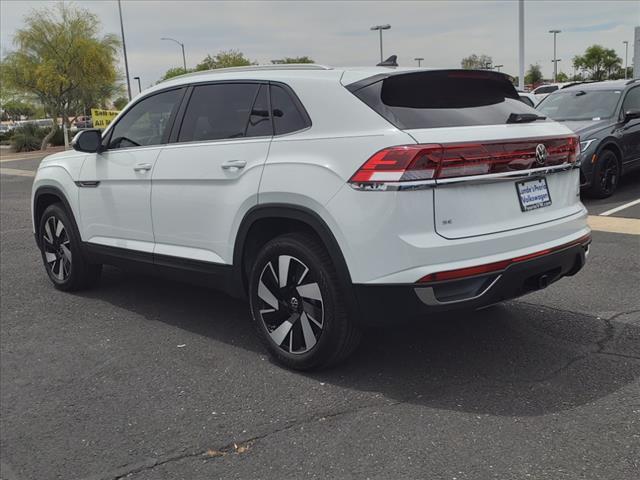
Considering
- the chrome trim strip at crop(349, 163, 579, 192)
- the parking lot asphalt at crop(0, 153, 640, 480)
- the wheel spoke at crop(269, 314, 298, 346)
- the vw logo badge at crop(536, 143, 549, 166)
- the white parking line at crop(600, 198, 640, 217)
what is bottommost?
the parking lot asphalt at crop(0, 153, 640, 480)

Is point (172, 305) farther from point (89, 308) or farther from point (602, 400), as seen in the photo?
point (602, 400)

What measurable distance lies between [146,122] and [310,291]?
216 cm

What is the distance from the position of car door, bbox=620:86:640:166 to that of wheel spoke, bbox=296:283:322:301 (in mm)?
8058

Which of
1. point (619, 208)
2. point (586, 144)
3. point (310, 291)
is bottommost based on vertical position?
point (619, 208)

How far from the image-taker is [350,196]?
3.34 meters

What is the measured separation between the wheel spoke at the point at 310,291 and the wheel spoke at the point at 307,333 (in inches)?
5.1

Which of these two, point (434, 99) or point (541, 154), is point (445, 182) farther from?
point (541, 154)

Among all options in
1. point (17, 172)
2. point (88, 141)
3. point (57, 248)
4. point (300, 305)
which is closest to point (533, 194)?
point (300, 305)

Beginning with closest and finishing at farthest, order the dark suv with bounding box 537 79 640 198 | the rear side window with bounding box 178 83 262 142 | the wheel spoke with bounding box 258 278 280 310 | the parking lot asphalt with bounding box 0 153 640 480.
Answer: the parking lot asphalt with bounding box 0 153 640 480, the wheel spoke with bounding box 258 278 280 310, the rear side window with bounding box 178 83 262 142, the dark suv with bounding box 537 79 640 198

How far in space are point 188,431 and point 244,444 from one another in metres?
0.34

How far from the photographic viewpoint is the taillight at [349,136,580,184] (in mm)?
3180

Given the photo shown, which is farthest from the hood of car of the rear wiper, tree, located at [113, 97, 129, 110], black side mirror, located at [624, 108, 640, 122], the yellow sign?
tree, located at [113, 97, 129, 110]

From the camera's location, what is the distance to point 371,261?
3301 mm

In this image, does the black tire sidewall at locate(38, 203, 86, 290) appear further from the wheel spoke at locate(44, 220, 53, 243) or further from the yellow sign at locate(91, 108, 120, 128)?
the yellow sign at locate(91, 108, 120, 128)
